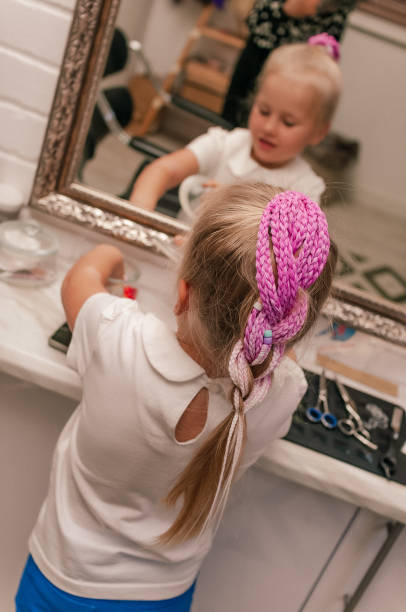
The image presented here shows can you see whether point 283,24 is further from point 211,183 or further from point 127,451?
point 127,451

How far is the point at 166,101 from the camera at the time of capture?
917 mm

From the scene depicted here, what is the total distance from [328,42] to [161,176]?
31 centimetres

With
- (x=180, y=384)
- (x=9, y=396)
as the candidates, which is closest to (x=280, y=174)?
(x=180, y=384)

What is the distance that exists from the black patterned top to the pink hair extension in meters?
0.37

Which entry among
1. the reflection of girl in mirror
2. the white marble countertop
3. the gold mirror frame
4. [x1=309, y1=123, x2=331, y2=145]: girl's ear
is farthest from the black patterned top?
the white marble countertop

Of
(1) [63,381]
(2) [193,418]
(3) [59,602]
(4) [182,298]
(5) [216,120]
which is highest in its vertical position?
(5) [216,120]

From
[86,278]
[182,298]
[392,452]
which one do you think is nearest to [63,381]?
[86,278]

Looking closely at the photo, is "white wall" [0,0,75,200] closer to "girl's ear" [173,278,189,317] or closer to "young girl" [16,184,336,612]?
"young girl" [16,184,336,612]

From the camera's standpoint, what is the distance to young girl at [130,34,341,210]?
0.84 meters

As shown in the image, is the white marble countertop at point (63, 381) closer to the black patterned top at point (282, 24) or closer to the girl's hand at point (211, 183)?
the girl's hand at point (211, 183)

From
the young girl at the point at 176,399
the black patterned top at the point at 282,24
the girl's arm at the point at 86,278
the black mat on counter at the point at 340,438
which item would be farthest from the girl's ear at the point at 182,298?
the black patterned top at the point at 282,24

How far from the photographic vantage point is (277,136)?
89cm

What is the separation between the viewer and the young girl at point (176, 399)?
0.57 metres

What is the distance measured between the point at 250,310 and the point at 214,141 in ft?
1.41
